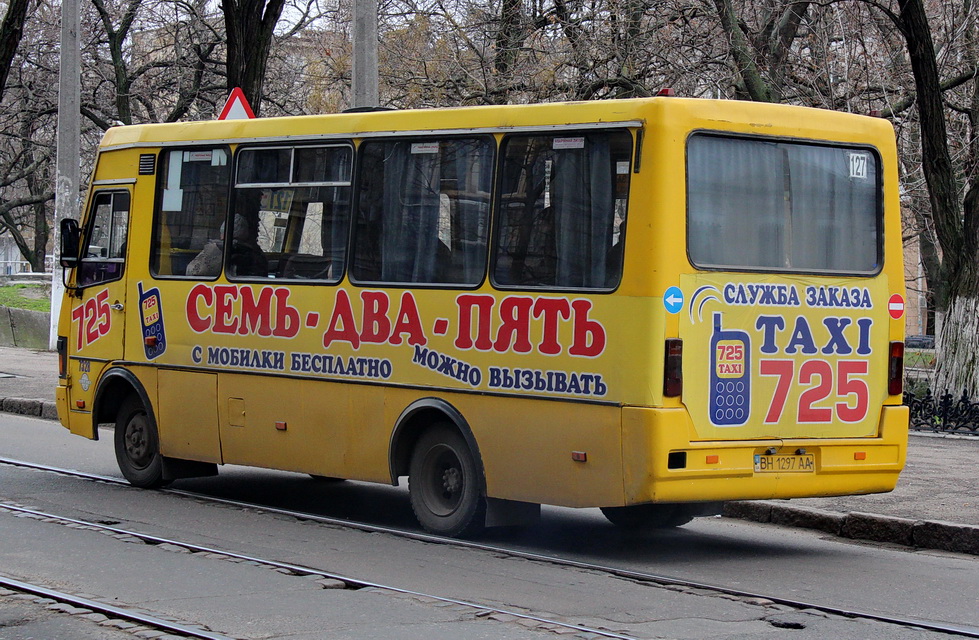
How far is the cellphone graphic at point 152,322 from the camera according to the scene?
1145cm

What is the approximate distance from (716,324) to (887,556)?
212cm

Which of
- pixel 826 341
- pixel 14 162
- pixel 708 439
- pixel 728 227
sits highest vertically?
pixel 14 162

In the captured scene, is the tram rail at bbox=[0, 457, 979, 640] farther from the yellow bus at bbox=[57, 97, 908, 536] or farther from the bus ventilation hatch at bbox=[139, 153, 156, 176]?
the bus ventilation hatch at bbox=[139, 153, 156, 176]

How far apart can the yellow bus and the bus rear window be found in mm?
16

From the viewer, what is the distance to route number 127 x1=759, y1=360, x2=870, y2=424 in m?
8.64

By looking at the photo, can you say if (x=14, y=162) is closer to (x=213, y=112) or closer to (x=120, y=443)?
(x=213, y=112)

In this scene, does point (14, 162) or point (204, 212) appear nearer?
point (204, 212)

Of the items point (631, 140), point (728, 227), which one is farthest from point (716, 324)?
point (631, 140)

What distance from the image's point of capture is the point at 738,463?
8.45m

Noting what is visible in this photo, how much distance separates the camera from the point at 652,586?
7.68m

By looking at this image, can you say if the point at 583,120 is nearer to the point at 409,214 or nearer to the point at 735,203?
the point at 735,203

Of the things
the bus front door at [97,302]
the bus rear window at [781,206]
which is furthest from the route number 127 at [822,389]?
the bus front door at [97,302]

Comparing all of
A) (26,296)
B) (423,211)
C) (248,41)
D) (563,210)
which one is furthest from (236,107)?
(26,296)

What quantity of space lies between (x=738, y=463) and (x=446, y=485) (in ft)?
7.18
